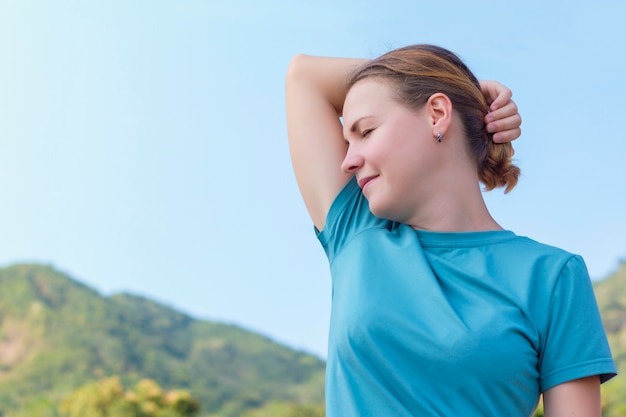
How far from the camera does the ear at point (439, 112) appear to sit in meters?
1.30

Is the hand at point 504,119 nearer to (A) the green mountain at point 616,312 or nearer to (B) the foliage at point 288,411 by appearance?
(A) the green mountain at point 616,312

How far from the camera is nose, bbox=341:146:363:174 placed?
1283mm

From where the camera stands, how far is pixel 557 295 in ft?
3.91

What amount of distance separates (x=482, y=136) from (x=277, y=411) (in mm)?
6977

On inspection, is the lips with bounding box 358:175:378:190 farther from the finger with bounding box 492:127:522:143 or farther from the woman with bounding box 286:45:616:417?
the finger with bounding box 492:127:522:143

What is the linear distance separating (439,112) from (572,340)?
15.3 inches

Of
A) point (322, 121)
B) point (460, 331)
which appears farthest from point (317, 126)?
point (460, 331)

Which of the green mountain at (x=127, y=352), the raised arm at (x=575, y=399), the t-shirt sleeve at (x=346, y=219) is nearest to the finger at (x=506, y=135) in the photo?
the t-shirt sleeve at (x=346, y=219)

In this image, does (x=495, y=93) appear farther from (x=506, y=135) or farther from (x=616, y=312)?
(x=616, y=312)

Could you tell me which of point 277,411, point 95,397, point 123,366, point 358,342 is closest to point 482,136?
point 358,342

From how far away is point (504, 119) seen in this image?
1.37 m

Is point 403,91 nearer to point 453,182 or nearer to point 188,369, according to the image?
point 453,182

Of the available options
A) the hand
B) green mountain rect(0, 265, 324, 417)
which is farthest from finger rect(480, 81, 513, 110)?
green mountain rect(0, 265, 324, 417)

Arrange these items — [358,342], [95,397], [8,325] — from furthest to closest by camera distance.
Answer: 1. [8,325]
2. [95,397]
3. [358,342]
